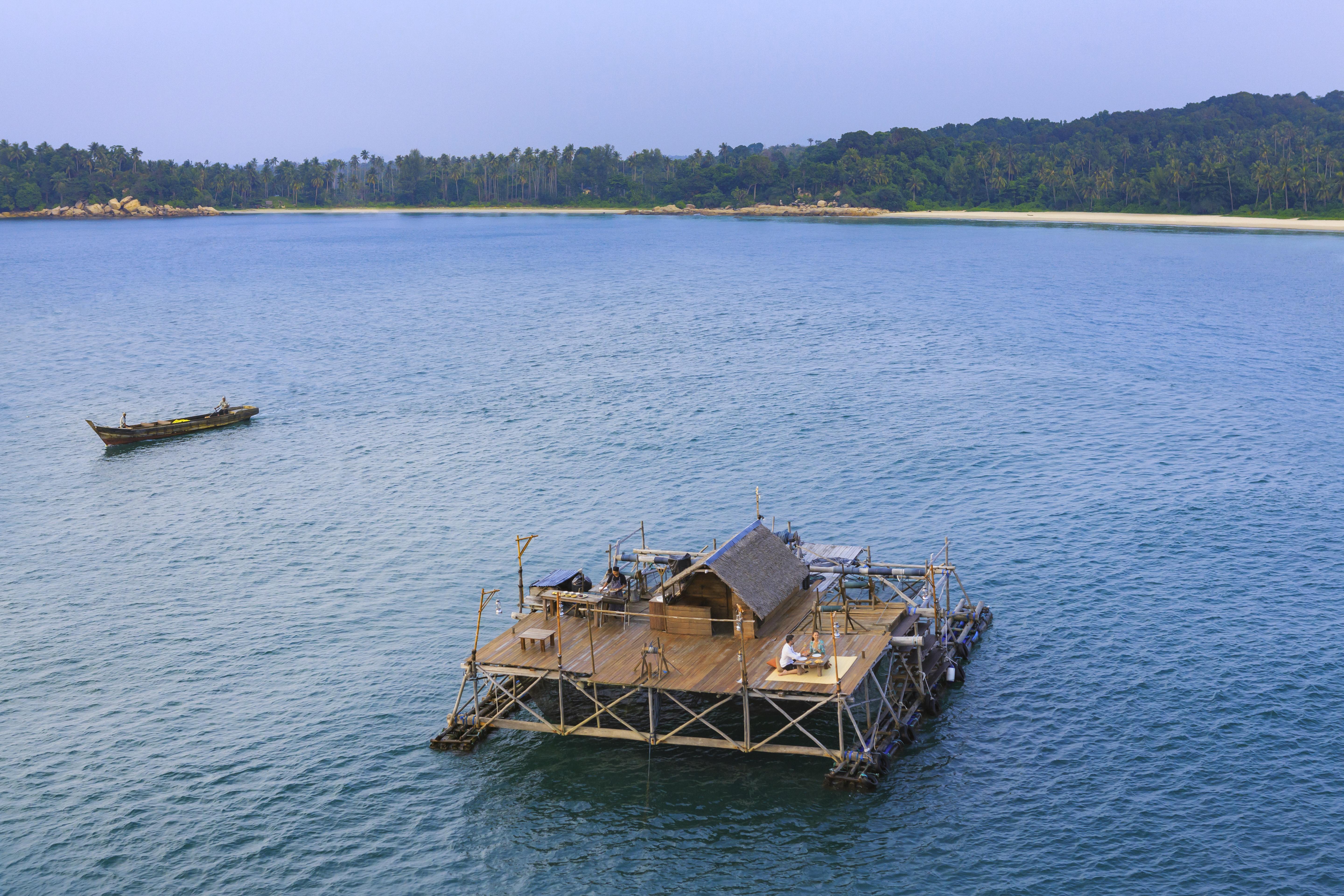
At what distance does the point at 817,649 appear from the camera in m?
36.8

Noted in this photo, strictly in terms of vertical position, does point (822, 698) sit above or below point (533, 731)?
above

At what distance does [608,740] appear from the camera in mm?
38969

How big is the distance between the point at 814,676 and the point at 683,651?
5141 millimetres

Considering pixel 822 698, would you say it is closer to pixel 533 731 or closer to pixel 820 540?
pixel 533 731

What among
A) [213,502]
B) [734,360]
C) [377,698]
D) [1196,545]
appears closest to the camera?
[377,698]

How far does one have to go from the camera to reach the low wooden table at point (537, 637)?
3953cm

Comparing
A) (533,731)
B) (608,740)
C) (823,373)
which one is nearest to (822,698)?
(608,740)

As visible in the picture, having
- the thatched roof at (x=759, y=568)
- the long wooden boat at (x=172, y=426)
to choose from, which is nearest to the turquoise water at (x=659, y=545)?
the long wooden boat at (x=172, y=426)

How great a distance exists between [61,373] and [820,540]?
88.0 metres

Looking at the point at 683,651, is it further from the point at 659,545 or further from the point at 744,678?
the point at 659,545

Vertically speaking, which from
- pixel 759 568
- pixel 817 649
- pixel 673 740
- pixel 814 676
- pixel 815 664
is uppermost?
pixel 759 568

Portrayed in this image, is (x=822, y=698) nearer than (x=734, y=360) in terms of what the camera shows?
Yes

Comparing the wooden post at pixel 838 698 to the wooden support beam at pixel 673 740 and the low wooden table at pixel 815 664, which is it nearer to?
the low wooden table at pixel 815 664

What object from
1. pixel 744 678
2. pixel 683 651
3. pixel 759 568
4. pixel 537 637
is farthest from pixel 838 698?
pixel 537 637
